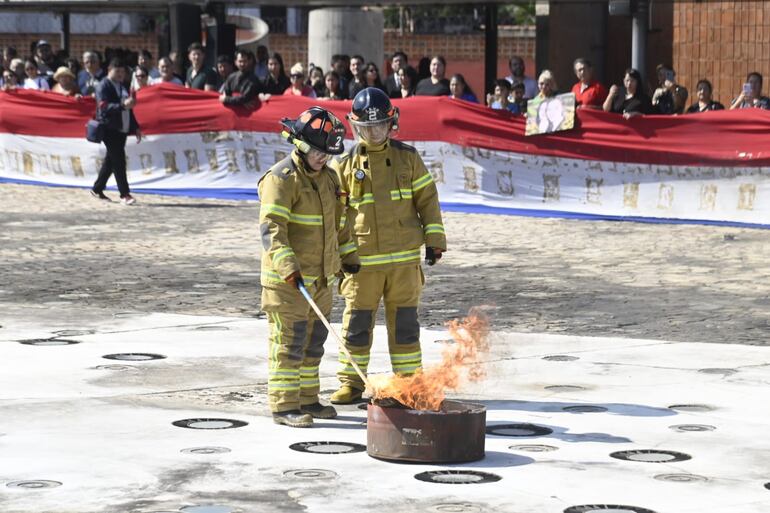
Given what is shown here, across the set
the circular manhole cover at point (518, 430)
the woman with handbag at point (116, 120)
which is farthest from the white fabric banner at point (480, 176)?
the circular manhole cover at point (518, 430)

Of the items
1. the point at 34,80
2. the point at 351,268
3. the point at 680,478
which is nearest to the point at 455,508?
the point at 680,478

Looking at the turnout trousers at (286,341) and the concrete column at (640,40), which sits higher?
the concrete column at (640,40)

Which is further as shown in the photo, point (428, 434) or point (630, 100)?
point (630, 100)

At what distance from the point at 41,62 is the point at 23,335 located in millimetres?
14304

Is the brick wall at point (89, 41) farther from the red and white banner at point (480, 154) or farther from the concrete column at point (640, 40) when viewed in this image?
the concrete column at point (640, 40)

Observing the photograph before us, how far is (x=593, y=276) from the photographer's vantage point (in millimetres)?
12688

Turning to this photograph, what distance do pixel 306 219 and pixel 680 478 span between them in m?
2.24

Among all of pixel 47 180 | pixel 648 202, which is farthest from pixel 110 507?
pixel 47 180

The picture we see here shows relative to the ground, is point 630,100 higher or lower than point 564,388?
higher

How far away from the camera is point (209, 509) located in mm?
5855

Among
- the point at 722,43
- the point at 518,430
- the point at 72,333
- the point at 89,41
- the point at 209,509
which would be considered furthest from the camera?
the point at 89,41

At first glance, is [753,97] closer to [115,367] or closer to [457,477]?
[115,367]

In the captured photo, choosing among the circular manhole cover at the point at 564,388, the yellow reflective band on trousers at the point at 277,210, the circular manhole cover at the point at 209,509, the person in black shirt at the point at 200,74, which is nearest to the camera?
the circular manhole cover at the point at 209,509

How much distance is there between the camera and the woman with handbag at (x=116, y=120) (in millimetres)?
17984
